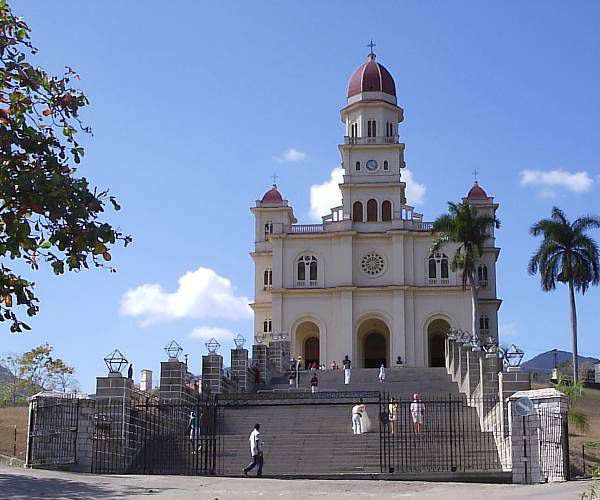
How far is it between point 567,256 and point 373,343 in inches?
648

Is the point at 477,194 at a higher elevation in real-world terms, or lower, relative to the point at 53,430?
higher

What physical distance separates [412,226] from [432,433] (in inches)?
1491

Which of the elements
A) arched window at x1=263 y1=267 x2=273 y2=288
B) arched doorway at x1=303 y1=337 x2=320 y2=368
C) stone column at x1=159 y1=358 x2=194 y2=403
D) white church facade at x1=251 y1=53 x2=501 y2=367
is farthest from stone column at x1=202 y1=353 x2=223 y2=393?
arched window at x1=263 y1=267 x2=273 y2=288

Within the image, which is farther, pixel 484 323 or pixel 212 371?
pixel 484 323

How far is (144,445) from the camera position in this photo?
2516 centimetres

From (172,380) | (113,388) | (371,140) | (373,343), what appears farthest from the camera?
(373,343)

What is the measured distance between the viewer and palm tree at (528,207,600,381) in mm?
51875

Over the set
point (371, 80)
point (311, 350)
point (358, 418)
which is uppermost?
point (371, 80)

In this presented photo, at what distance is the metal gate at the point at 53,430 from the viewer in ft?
73.4

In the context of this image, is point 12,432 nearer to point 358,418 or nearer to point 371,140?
point 358,418

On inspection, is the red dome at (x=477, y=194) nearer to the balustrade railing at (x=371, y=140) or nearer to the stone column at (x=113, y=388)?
the balustrade railing at (x=371, y=140)

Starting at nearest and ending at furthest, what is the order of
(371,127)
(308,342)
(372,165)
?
1. (308,342)
2. (372,165)
3. (371,127)

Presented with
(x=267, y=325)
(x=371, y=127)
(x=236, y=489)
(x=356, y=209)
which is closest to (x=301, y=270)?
(x=356, y=209)

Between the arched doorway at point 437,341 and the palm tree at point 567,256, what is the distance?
33.0 ft
